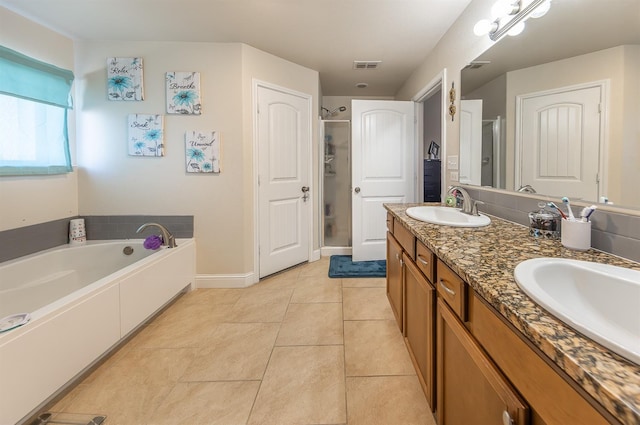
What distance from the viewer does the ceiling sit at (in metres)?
2.03

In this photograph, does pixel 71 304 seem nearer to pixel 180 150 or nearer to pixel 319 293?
pixel 180 150

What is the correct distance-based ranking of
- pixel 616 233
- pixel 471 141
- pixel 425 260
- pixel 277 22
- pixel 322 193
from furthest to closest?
pixel 322 193 → pixel 277 22 → pixel 471 141 → pixel 425 260 → pixel 616 233

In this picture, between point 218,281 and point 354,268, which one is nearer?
point 218,281

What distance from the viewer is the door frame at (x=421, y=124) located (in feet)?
8.04

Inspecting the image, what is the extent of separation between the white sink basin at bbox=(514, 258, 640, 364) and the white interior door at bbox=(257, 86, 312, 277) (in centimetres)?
241

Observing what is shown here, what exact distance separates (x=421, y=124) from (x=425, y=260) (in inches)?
106

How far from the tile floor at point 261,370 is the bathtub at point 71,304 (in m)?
0.17

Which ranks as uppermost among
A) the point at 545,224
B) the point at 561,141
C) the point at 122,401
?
the point at 561,141

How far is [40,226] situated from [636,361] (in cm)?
328

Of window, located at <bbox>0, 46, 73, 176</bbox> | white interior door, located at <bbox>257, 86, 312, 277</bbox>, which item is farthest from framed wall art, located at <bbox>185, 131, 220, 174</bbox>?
window, located at <bbox>0, 46, 73, 176</bbox>

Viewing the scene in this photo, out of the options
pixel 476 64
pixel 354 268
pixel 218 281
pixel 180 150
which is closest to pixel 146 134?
pixel 180 150

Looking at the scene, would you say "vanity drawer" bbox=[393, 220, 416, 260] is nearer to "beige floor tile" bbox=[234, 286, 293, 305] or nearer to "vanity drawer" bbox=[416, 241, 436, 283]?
"vanity drawer" bbox=[416, 241, 436, 283]

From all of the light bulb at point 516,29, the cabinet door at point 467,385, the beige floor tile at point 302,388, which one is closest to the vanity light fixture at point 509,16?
the light bulb at point 516,29

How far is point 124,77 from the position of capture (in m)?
2.58
